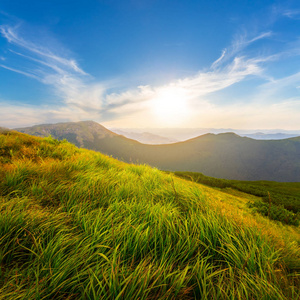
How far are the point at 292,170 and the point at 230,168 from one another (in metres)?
72.1

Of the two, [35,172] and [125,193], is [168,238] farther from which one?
[35,172]

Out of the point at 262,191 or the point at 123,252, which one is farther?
the point at 262,191

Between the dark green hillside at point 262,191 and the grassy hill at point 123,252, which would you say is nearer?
the grassy hill at point 123,252

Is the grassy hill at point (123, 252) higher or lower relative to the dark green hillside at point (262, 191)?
higher

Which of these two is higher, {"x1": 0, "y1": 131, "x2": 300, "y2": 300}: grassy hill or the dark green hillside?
{"x1": 0, "y1": 131, "x2": 300, "y2": 300}: grassy hill

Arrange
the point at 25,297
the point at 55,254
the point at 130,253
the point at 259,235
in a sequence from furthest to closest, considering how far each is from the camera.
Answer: the point at 259,235 → the point at 130,253 → the point at 55,254 → the point at 25,297

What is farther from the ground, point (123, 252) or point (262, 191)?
point (123, 252)

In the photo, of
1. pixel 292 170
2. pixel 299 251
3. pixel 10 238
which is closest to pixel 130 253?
pixel 10 238

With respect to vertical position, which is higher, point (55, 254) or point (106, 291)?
point (55, 254)

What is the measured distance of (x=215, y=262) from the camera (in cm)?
169

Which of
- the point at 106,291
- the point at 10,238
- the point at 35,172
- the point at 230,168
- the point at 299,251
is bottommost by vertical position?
the point at 230,168

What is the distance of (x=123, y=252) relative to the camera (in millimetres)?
1636

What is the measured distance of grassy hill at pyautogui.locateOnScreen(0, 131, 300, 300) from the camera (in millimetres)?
1269

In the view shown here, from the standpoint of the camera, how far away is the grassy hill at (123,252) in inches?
49.9
